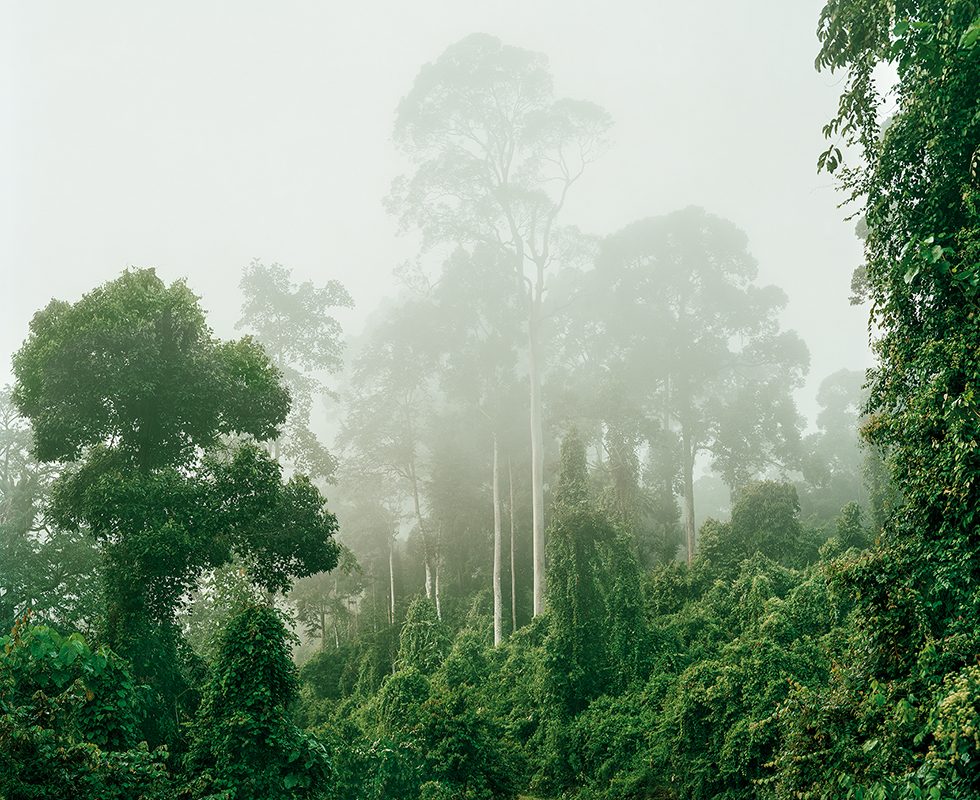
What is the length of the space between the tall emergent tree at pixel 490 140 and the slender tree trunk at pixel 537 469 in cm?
163

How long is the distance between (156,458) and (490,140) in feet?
70.8

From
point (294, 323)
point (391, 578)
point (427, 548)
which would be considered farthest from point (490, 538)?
point (294, 323)

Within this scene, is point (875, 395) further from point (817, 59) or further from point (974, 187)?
point (817, 59)

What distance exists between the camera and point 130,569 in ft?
35.8

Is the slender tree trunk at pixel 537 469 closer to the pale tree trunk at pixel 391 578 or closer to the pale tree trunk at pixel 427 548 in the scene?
the pale tree trunk at pixel 427 548

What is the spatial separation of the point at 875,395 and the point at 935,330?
95cm

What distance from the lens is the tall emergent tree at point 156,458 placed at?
10938 mm

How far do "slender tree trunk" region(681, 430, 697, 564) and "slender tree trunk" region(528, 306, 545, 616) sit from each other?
7706 mm

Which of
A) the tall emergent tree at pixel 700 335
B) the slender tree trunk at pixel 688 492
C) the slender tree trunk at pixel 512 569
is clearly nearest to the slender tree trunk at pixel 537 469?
the slender tree trunk at pixel 512 569

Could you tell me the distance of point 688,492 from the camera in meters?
28.8

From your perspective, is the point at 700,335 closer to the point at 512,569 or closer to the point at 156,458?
the point at 512,569

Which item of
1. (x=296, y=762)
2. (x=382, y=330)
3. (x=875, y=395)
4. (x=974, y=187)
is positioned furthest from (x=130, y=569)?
(x=382, y=330)

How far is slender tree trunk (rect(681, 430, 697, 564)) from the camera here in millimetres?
27631

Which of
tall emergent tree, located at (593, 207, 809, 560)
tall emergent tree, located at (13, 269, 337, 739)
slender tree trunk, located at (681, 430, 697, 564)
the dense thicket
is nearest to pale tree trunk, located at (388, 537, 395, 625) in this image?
the dense thicket
